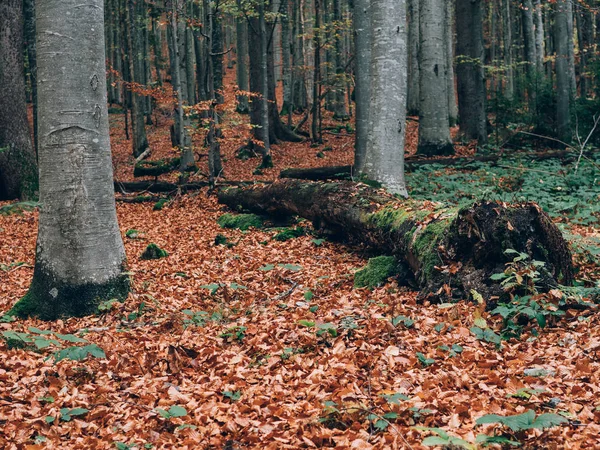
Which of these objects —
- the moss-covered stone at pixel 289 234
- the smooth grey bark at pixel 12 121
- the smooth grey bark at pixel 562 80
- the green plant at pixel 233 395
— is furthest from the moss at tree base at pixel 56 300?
the smooth grey bark at pixel 562 80

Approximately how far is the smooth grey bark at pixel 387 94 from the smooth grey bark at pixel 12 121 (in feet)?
27.4

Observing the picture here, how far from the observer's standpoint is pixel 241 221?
9.74 metres

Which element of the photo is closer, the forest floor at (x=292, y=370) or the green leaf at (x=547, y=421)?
the green leaf at (x=547, y=421)

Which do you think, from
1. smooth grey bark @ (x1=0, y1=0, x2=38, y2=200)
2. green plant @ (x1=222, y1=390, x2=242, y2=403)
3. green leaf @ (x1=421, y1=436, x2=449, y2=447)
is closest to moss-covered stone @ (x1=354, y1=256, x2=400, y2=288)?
green plant @ (x1=222, y1=390, x2=242, y2=403)

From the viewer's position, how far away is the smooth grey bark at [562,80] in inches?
541

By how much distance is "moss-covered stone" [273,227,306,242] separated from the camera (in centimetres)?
843

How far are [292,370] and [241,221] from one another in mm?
5987

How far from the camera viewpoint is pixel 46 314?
5379mm

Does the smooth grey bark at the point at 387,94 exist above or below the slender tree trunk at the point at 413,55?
below

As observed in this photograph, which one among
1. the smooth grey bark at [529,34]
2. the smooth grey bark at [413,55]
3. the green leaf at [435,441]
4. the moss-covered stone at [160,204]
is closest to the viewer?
the green leaf at [435,441]

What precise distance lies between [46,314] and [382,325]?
3.37 metres

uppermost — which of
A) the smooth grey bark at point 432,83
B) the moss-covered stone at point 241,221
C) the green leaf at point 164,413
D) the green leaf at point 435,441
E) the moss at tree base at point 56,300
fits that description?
the smooth grey bark at point 432,83

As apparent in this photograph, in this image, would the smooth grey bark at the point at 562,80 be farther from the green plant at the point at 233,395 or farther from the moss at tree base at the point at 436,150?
the green plant at the point at 233,395

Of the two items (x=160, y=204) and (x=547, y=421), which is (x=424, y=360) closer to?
(x=547, y=421)
